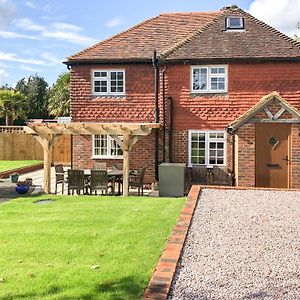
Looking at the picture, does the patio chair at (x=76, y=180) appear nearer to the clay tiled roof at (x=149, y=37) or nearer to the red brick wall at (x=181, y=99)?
the red brick wall at (x=181, y=99)

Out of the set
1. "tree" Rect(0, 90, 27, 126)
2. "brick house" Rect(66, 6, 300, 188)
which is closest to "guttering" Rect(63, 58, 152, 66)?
"brick house" Rect(66, 6, 300, 188)

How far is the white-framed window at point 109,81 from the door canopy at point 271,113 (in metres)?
5.45

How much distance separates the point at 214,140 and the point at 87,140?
540cm

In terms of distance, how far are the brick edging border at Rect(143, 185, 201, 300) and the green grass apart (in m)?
0.19

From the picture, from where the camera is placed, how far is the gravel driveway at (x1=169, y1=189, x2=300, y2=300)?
195 inches

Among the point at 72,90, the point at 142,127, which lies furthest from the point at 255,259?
the point at 72,90

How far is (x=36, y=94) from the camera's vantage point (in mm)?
48562

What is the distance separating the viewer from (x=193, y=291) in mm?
4855

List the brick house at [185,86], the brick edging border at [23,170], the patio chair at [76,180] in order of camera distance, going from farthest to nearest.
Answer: the brick edging border at [23,170]
the brick house at [185,86]
the patio chair at [76,180]

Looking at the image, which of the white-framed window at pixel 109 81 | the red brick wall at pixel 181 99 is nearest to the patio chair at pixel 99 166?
the red brick wall at pixel 181 99

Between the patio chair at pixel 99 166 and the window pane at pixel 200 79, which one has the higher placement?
the window pane at pixel 200 79

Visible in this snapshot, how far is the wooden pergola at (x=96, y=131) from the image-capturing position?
13.8 metres

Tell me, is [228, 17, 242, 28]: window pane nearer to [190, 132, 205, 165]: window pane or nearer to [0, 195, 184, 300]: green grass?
[190, 132, 205, 165]: window pane

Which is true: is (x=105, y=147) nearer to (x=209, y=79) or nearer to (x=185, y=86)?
(x=185, y=86)
